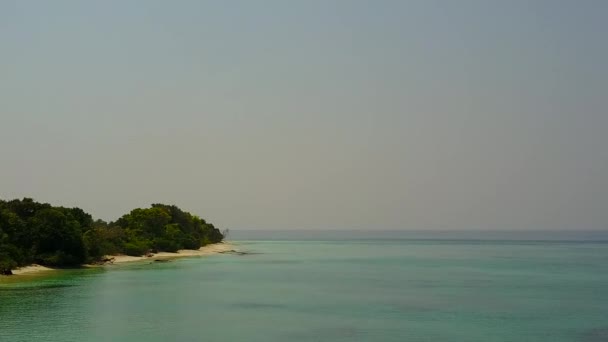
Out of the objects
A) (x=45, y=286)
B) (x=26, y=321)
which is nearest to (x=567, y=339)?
(x=26, y=321)

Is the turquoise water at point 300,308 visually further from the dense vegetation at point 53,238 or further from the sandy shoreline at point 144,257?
the dense vegetation at point 53,238

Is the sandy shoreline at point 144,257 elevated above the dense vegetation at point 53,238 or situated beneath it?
situated beneath

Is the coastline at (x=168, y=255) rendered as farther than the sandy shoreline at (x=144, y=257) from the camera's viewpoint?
Yes

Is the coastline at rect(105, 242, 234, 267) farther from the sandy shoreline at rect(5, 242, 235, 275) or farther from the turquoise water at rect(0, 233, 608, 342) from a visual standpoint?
the turquoise water at rect(0, 233, 608, 342)

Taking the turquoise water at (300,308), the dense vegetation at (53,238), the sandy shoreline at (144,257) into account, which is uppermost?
the dense vegetation at (53,238)

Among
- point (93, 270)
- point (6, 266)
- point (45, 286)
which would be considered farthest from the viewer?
point (93, 270)

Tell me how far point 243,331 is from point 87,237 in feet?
187

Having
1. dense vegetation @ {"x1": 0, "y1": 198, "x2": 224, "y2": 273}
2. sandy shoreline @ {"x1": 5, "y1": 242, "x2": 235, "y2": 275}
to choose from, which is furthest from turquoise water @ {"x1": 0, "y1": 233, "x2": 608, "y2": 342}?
dense vegetation @ {"x1": 0, "y1": 198, "x2": 224, "y2": 273}

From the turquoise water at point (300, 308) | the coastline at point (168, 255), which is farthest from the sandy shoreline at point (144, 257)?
the turquoise water at point (300, 308)

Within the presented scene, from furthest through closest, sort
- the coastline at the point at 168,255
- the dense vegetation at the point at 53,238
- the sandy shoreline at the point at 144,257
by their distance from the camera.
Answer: the coastline at the point at 168,255
the dense vegetation at the point at 53,238
the sandy shoreline at the point at 144,257

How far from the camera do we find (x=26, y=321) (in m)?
38.0

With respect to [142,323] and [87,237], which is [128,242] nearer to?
[87,237]

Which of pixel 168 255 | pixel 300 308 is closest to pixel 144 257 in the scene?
pixel 168 255

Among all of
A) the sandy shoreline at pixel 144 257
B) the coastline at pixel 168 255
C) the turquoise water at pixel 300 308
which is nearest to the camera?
the turquoise water at pixel 300 308
